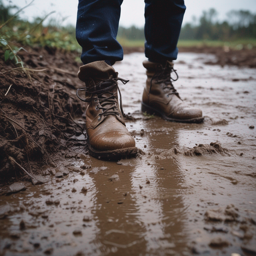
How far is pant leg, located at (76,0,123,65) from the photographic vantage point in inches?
58.4

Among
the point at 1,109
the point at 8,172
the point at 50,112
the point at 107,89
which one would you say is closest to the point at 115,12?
the point at 107,89

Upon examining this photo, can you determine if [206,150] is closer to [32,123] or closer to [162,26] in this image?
[32,123]

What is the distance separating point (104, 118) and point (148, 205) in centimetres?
71

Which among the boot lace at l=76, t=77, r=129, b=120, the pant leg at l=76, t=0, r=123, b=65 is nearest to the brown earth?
the boot lace at l=76, t=77, r=129, b=120

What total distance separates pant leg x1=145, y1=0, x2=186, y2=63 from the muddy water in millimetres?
870

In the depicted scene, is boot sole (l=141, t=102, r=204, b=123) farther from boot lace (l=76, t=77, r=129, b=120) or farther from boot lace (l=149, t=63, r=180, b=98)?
boot lace (l=76, t=77, r=129, b=120)

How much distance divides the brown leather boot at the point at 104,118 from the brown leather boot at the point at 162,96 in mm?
628

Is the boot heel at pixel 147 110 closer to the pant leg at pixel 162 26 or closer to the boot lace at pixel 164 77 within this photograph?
the boot lace at pixel 164 77

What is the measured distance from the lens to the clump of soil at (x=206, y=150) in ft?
4.55

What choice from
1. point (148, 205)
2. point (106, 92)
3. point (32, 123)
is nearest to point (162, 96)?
point (106, 92)

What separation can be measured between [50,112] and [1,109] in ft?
1.18

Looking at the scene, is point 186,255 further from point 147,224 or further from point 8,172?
point 8,172

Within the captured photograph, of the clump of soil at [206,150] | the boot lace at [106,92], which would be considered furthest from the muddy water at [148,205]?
the boot lace at [106,92]

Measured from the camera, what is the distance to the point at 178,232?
0.80m
